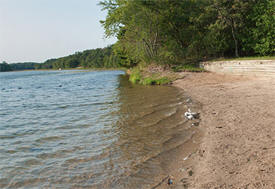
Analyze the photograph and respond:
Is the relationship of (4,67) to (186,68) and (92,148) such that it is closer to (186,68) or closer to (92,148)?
(186,68)

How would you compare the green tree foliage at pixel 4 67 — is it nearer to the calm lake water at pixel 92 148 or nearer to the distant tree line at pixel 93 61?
the distant tree line at pixel 93 61

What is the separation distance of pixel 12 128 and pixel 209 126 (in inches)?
300

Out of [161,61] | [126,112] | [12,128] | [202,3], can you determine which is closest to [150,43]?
[161,61]

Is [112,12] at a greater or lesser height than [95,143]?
greater

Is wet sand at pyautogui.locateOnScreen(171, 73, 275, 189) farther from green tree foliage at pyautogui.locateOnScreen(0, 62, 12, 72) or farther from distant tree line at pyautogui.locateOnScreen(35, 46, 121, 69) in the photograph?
green tree foliage at pyautogui.locateOnScreen(0, 62, 12, 72)

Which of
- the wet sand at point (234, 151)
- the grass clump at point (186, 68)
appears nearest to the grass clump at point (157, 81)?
the grass clump at point (186, 68)

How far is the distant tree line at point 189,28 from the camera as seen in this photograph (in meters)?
21.6

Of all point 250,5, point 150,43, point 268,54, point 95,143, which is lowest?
point 95,143

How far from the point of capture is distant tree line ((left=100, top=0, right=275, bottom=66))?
70.9 feet

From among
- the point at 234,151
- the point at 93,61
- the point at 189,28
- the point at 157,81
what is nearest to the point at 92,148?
the point at 234,151

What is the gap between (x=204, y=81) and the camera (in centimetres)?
1667

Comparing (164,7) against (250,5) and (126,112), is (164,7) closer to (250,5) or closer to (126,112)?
(250,5)

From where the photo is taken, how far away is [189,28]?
25656 millimetres

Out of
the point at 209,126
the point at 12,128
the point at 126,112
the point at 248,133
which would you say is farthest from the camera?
the point at 126,112
